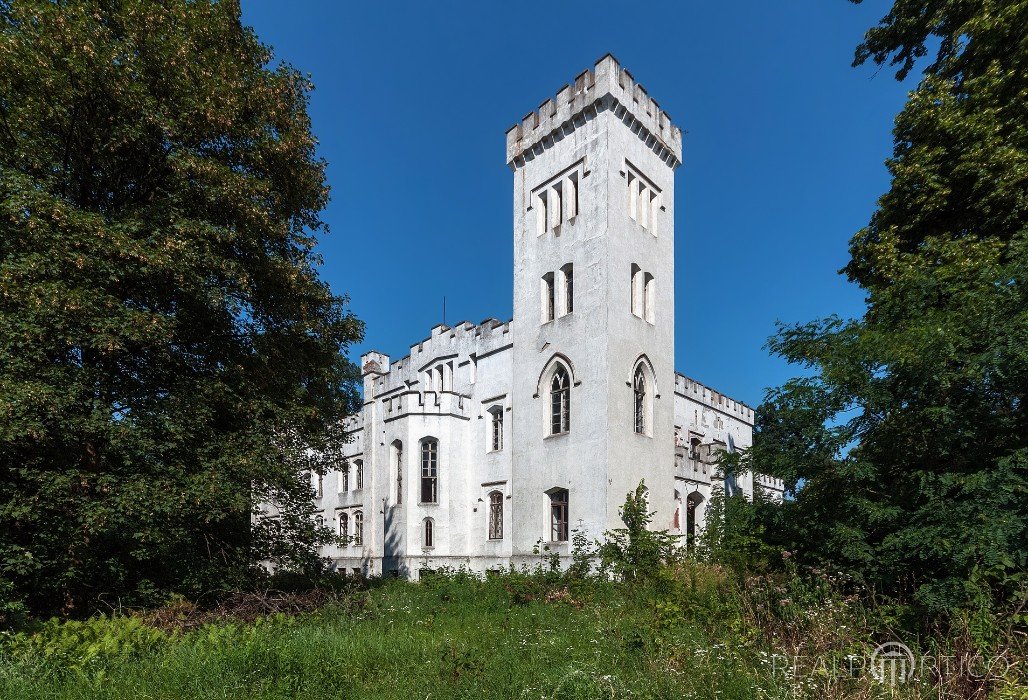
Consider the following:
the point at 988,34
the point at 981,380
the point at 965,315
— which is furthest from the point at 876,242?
the point at 981,380

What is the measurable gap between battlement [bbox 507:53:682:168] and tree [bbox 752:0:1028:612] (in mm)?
9413

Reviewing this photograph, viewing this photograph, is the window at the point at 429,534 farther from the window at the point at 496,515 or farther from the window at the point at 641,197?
the window at the point at 641,197

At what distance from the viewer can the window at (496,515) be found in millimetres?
22422

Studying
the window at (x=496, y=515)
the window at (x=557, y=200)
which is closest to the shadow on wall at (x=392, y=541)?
the window at (x=496, y=515)

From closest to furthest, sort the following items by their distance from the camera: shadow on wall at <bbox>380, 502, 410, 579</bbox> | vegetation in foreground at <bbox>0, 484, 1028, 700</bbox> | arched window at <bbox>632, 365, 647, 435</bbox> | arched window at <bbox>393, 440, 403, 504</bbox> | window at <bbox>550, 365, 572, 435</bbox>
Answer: vegetation in foreground at <bbox>0, 484, 1028, 700</bbox> < window at <bbox>550, 365, 572, 435</bbox> < arched window at <bbox>632, 365, 647, 435</bbox> < shadow on wall at <bbox>380, 502, 410, 579</bbox> < arched window at <bbox>393, 440, 403, 504</bbox>

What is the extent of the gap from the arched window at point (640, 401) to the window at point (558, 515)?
3.19m

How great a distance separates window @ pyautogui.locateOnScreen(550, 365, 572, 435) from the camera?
19.9 m

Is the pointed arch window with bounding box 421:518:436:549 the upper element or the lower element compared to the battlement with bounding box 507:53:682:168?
lower

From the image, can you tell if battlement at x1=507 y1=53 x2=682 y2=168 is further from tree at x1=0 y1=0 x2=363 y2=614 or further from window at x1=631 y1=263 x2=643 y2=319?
tree at x1=0 y1=0 x2=363 y2=614

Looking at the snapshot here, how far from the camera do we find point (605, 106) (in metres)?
20.0

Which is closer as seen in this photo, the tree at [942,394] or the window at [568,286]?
the tree at [942,394]

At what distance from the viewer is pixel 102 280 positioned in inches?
378

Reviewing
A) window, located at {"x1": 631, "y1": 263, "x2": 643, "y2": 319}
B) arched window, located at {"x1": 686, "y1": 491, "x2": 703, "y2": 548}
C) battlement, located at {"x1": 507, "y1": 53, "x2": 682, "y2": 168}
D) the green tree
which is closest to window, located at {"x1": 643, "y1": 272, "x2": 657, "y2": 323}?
window, located at {"x1": 631, "y1": 263, "x2": 643, "y2": 319}

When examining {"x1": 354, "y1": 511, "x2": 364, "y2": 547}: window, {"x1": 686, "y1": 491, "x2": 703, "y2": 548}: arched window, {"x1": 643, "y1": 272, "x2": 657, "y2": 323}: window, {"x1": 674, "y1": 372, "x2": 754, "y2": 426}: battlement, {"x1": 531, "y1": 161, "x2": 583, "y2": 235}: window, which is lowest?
{"x1": 354, "y1": 511, "x2": 364, "y2": 547}: window
